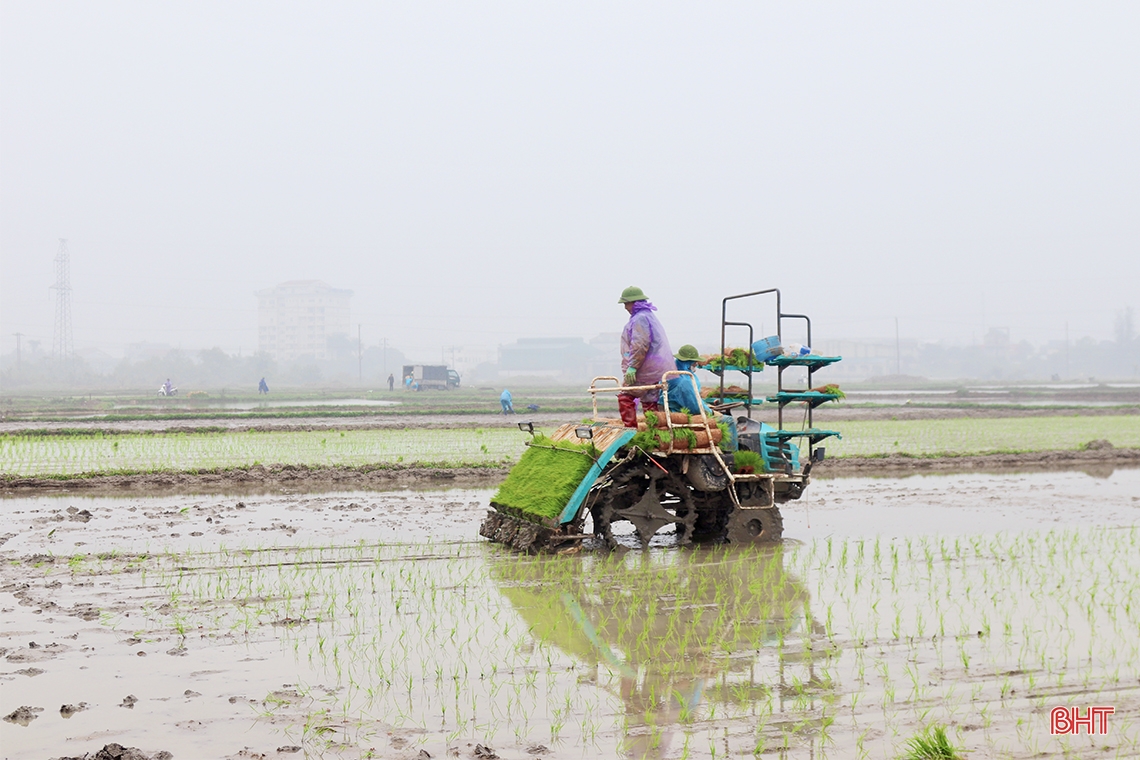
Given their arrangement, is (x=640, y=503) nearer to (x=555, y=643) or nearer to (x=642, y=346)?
(x=642, y=346)

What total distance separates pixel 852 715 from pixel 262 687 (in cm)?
318

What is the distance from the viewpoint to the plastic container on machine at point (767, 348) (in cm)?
930

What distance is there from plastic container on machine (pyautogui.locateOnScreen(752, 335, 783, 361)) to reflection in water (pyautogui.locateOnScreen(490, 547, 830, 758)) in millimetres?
1924

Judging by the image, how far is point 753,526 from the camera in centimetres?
998

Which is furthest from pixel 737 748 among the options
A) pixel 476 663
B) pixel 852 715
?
pixel 476 663

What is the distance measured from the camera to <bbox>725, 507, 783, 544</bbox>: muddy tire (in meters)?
9.91

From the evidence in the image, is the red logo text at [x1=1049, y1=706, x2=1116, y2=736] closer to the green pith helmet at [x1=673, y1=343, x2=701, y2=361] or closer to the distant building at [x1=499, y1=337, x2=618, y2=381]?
the green pith helmet at [x1=673, y1=343, x2=701, y2=361]

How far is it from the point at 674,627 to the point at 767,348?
3.73m

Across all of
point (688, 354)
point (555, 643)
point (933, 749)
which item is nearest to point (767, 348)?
point (688, 354)

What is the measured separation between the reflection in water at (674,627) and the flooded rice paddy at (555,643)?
1.0 inches

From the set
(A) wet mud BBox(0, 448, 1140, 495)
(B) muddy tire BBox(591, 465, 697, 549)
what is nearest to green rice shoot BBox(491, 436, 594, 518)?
(B) muddy tire BBox(591, 465, 697, 549)

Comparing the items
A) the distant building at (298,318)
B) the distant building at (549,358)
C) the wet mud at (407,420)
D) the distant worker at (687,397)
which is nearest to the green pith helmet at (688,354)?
the distant worker at (687,397)

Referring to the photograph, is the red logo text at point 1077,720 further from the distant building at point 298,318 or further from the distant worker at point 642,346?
the distant building at point 298,318

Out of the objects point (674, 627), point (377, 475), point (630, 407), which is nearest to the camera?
point (674, 627)
